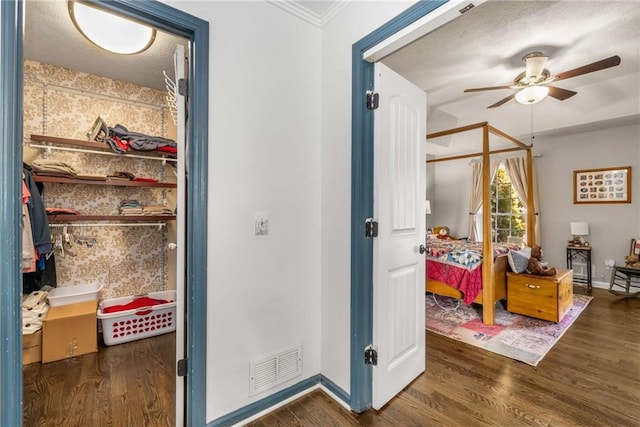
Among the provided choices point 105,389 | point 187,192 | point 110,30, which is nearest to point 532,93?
point 187,192

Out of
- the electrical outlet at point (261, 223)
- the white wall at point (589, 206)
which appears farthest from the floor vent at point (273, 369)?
the white wall at point (589, 206)

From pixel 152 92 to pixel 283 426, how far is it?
135 inches

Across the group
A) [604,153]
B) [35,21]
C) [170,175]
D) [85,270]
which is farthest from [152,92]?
[604,153]

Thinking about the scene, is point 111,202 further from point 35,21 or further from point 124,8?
point 124,8

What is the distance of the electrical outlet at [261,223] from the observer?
171cm

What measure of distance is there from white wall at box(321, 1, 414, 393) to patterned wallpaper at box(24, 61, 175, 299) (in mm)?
2139

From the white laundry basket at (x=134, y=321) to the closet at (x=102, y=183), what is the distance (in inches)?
5.3

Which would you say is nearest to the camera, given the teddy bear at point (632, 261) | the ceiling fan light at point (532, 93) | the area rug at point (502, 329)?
the area rug at point (502, 329)

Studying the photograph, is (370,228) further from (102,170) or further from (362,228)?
(102,170)

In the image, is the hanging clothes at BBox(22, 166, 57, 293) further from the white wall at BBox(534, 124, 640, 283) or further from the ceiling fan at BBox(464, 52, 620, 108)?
the white wall at BBox(534, 124, 640, 283)

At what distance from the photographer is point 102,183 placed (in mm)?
2668

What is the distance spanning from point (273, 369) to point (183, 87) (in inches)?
68.0

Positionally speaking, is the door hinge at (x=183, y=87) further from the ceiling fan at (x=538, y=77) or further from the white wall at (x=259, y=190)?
the ceiling fan at (x=538, y=77)

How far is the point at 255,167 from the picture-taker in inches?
67.2
